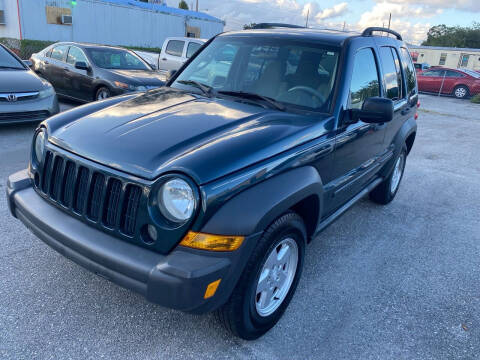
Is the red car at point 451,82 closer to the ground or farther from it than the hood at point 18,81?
closer to the ground

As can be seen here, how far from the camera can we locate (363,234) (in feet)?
13.6

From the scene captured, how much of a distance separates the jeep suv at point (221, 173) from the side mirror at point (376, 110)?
0.01 m

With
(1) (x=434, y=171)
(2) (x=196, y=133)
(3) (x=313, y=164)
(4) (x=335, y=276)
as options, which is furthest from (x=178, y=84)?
(1) (x=434, y=171)

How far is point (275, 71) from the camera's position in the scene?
324 centimetres

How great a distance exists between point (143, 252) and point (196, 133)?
31.5 inches

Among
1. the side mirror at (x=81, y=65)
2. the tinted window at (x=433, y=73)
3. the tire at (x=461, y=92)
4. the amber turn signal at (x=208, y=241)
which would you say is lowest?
the tire at (x=461, y=92)

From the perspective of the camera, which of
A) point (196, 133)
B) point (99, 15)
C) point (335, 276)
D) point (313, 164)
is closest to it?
point (196, 133)

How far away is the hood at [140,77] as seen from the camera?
8148 millimetres

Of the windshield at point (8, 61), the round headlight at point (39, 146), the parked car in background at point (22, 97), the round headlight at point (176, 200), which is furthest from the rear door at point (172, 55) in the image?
the round headlight at point (176, 200)

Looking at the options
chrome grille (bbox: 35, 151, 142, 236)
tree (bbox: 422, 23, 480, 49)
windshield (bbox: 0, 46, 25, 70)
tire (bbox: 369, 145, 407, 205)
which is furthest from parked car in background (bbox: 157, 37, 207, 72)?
tree (bbox: 422, 23, 480, 49)

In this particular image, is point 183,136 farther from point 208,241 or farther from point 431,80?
point 431,80

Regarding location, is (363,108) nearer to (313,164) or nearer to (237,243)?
(313,164)

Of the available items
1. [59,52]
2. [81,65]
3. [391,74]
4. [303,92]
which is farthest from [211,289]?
[59,52]

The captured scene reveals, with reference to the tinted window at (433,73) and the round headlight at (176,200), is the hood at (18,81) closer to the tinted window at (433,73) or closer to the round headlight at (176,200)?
the round headlight at (176,200)
